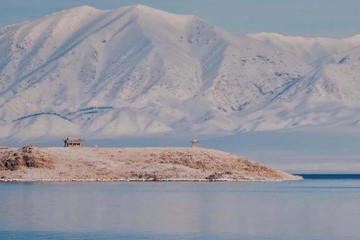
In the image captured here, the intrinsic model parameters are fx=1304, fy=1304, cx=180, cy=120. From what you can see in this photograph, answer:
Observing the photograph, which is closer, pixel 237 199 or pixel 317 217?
pixel 317 217

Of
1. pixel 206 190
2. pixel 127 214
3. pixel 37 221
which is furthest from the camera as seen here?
pixel 206 190

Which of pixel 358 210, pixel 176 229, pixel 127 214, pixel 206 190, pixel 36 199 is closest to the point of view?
pixel 176 229

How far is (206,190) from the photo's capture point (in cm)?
16738

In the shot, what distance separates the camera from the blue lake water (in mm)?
97375

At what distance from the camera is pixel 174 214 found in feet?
381

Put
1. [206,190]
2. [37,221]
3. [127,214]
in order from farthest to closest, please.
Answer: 1. [206,190]
2. [127,214]
3. [37,221]

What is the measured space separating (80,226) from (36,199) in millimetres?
36197

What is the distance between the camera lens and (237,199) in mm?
142875

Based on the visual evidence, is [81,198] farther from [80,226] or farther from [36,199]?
[80,226]

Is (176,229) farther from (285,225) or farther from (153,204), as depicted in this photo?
(153,204)

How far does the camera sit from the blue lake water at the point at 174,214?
97.4 m

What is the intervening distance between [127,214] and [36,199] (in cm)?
2515

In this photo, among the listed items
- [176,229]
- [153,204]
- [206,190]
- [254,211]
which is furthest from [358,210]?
[206,190]

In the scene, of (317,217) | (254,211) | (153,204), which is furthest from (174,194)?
(317,217)
